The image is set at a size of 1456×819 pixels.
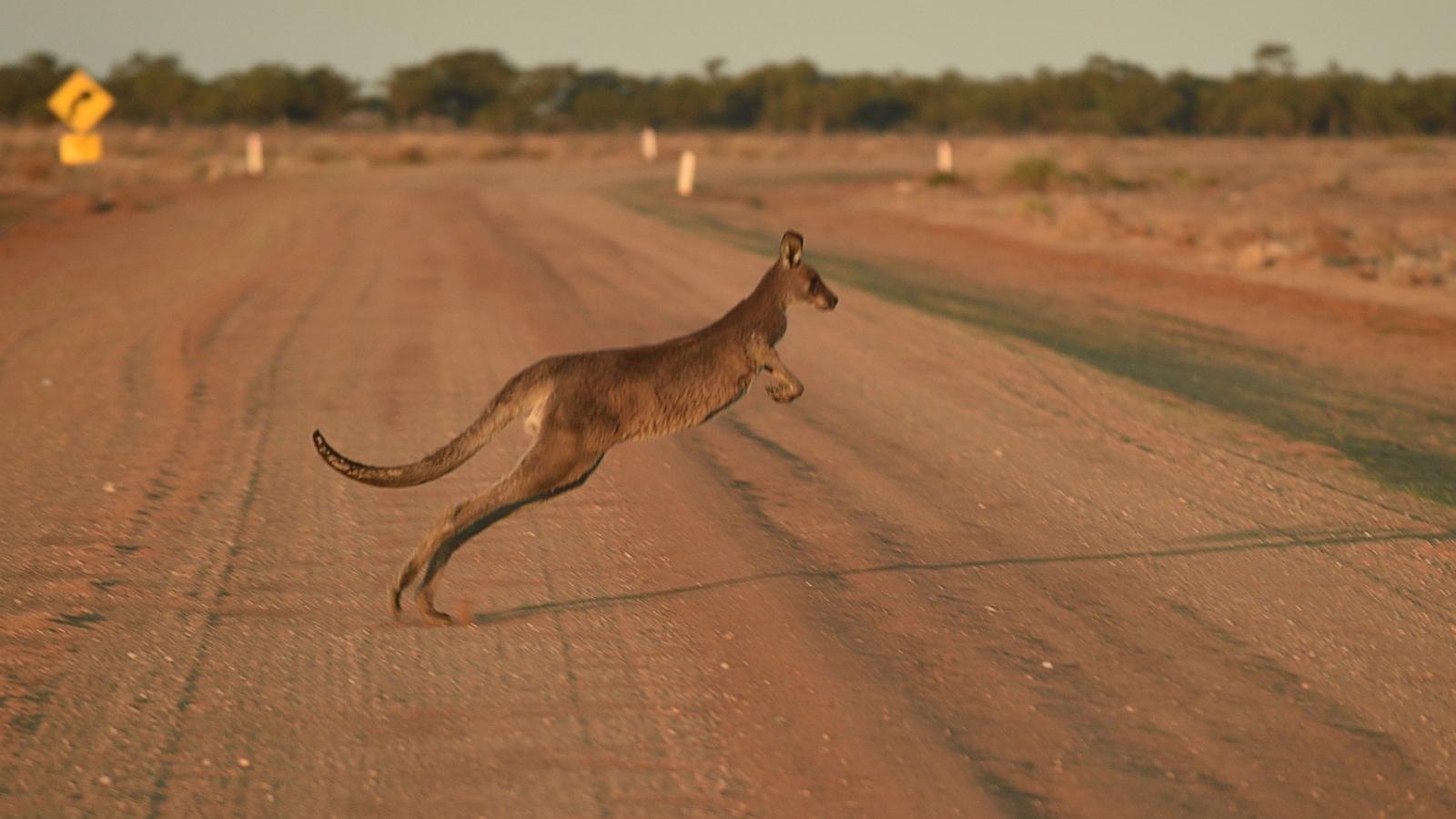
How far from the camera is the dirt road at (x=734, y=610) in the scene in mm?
4840

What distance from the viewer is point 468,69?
110m

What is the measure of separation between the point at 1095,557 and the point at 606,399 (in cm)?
291

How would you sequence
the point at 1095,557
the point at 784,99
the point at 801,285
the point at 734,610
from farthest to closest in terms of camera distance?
the point at 784,99, the point at 1095,557, the point at 734,610, the point at 801,285

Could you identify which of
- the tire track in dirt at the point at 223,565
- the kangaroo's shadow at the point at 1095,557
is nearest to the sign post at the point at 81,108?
the tire track in dirt at the point at 223,565

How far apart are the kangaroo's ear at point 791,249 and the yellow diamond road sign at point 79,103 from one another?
2264cm

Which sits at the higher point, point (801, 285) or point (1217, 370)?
point (801, 285)

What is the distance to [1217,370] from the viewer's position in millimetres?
14367

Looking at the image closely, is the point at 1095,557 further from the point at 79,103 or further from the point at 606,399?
the point at 79,103

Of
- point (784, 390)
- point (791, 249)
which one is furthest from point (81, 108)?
point (791, 249)

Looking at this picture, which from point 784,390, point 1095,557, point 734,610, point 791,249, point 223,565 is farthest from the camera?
point 1095,557

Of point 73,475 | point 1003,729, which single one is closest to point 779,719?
point 1003,729

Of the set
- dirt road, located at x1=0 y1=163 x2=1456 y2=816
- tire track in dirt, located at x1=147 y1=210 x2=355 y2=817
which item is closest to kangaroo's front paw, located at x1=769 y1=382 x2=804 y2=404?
dirt road, located at x1=0 y1=163 x2=1456 y2=816

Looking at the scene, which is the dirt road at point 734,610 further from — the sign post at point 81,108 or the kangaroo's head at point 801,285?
the sign post at point 81,108

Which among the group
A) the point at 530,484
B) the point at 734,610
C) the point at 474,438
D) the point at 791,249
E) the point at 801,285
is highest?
the point at 791,249
